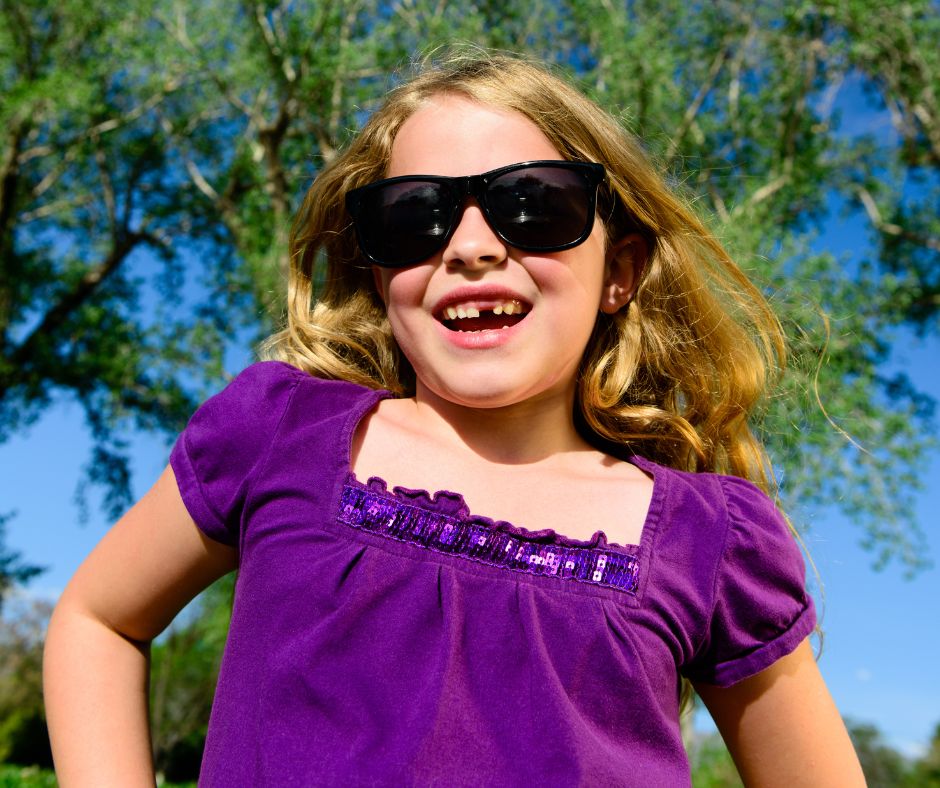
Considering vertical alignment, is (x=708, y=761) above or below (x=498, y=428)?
below

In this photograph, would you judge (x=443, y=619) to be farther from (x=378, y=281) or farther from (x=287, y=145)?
(x=287, y=145)

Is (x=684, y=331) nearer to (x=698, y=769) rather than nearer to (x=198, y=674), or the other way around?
(x=698, y=769)

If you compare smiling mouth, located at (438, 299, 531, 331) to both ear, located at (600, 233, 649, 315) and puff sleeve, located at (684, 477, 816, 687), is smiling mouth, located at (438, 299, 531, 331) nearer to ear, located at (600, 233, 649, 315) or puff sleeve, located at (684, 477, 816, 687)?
ear, located at (600, 233, 649, 315)

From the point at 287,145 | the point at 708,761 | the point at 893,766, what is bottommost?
the point at 893,766

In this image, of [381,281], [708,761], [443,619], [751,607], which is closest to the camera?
[443,619]

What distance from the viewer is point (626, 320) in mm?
2121

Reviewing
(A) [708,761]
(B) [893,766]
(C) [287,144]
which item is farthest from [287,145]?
(B) [893,766]

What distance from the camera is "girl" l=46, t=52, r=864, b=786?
1.44 meters

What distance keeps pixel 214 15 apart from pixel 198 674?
15932 mm

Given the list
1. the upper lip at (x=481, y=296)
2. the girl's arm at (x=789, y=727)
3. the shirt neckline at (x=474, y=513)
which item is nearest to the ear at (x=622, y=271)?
the upper lip at (x=481, y=296)

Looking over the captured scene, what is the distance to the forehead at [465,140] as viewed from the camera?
5.82 feet

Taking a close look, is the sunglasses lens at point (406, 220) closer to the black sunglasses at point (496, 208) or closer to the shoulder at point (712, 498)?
the black sunglasses at point (496, 208)

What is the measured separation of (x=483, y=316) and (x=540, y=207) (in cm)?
23

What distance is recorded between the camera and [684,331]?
213cm
